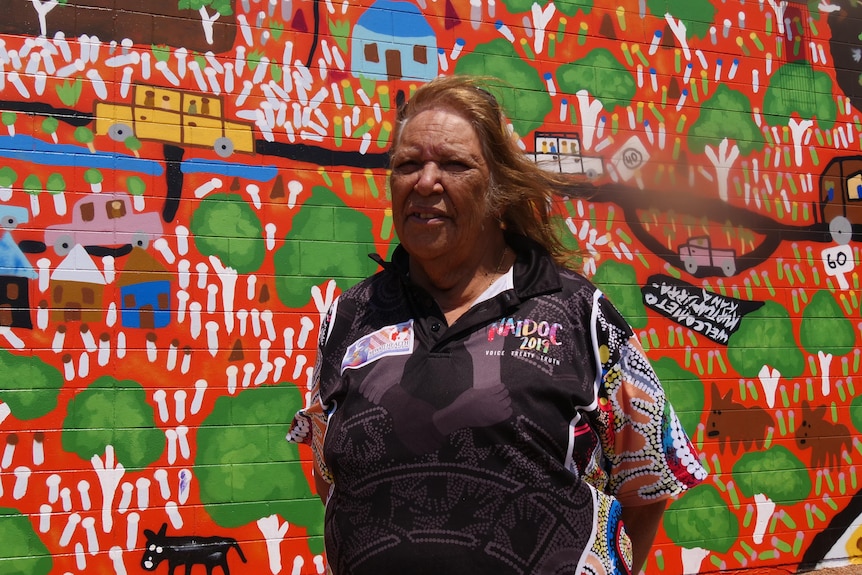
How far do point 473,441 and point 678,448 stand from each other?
56 centimetres

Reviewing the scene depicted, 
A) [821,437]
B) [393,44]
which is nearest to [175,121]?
[393,44]

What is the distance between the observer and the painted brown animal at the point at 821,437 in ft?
18.1

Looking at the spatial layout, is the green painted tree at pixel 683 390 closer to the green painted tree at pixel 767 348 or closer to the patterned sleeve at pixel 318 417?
the green painted tree at pixel 767 348

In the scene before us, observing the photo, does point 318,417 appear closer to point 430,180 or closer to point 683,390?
point 430,180

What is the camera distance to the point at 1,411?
4172 millimetres

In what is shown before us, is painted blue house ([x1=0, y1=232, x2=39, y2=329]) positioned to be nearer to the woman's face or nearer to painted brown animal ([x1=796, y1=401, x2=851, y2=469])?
the woman's face

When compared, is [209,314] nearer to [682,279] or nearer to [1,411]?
[1,411]

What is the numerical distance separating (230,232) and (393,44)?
1460 millimetres

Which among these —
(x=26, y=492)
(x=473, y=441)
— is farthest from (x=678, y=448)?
(x=26, y=492)

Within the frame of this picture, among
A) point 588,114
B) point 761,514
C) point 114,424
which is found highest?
point 588,114

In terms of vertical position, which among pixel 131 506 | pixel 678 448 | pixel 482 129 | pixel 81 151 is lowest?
pixel 131 506

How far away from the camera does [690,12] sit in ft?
18.7

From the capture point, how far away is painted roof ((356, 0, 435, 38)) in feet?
16.5

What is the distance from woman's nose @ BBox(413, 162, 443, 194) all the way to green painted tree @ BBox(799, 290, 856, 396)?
418cm
